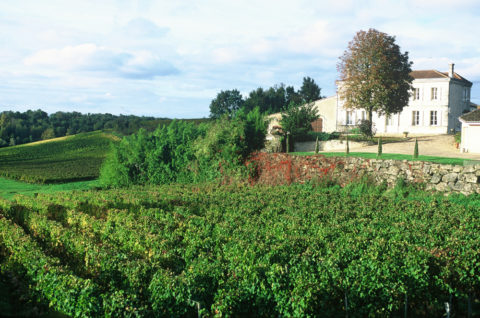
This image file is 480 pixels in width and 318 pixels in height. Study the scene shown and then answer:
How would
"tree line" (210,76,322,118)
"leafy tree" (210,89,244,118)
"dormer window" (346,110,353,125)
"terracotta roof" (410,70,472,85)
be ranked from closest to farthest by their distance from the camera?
"terracotta roof" (410,70,472,85), "dormer window" (346,110,353,125), "tree line" (210,76,322,118), "leafy tree" (210,89,244,118)

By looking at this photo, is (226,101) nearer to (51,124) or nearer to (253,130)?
(51,124)

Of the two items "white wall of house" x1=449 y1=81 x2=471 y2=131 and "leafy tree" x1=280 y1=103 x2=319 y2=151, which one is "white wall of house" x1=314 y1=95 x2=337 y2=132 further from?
"white wall of house" x1=449 y1=81 x2=471 y2=131

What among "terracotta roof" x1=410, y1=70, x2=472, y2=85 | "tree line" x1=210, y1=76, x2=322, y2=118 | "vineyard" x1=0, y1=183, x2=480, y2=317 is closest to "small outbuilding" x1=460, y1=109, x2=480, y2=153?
"vineyard" x1=0, y1=183, x2=480, y2=317

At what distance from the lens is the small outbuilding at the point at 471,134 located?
26844mm

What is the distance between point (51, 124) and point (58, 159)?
26285 mm

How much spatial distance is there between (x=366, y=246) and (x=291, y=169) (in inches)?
537

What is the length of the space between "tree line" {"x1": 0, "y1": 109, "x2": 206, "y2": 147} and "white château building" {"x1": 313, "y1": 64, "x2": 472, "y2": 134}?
950 inches

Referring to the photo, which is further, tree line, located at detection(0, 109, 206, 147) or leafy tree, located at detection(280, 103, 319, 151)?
tree line, located at detection(0, 109, 206, 147)

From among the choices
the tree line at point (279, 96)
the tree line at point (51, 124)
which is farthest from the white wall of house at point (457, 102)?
the tree line at point (51, 124)

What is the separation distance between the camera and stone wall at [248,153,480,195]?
1689cm

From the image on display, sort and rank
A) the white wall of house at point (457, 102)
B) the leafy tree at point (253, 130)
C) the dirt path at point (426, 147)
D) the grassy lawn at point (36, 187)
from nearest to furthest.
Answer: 1. the leafy tree at point (253, 130)
2. the dirt path at point (426, 147)
3. the grassy lawn at point (36, 187)
4. the white wall of house at point (457, 102)

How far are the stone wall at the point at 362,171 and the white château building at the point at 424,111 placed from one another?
22109 millimetres

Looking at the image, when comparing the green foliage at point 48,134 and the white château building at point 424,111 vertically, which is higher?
the white château building at point 424,111

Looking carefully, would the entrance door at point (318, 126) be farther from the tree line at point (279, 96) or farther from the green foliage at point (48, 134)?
the green foliage at point (48, 134)
